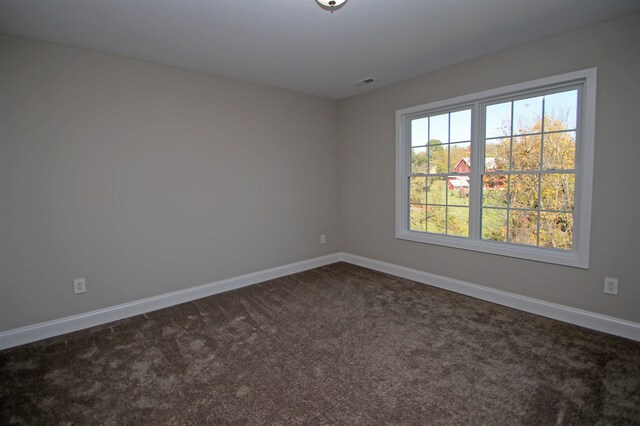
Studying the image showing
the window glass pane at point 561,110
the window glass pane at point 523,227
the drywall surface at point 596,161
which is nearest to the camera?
the drywall surface at point 596,161

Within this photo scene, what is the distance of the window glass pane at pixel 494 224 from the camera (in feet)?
11.3

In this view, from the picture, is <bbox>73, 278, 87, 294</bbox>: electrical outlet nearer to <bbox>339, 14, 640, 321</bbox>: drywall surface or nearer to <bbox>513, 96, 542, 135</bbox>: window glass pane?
<bbox>339, 14, 640, 321</bbox>: drywall surface

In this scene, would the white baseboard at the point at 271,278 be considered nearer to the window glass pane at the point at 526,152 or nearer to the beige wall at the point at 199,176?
the beige wall at the point at 199,176

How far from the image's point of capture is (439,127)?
12.9 feet

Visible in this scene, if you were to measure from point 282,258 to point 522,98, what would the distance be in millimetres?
3363

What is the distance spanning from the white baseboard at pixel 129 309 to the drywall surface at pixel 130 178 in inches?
2.7

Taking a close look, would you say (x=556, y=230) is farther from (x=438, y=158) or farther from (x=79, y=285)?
A: (x=79, y=285)

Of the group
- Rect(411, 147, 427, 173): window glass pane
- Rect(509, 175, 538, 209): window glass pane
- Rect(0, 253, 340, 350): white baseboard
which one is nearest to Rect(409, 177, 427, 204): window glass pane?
Rect(411, 147, 427, 173): window glass pane

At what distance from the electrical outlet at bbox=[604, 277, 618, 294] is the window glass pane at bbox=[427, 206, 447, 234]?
61.8 inches

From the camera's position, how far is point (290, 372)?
7.43ft

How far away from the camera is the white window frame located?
2.76 m

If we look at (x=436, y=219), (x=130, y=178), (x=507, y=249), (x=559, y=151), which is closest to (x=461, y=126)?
(x=559, y=151)

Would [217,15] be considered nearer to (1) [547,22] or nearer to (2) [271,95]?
(2) [271,95]

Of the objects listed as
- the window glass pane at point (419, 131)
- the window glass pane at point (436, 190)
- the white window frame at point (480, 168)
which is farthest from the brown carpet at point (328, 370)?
the window glass pane at point (419, 131)
